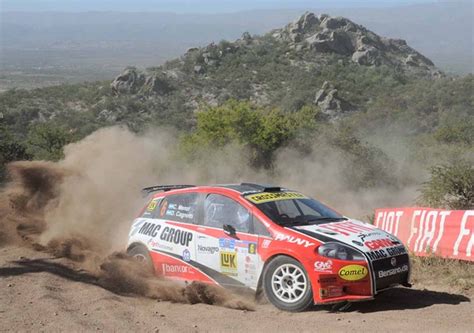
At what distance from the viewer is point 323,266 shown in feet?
25.2

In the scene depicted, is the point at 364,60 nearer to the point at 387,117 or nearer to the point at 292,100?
the point at 292,100

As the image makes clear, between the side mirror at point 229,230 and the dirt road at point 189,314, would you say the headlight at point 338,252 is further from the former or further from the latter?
the side mirror at point 229,230

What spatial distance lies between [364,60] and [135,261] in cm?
7497

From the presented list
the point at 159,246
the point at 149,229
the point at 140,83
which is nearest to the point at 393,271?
the point at 159,246

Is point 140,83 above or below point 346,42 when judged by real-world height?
below

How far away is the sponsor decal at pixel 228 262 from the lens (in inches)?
335

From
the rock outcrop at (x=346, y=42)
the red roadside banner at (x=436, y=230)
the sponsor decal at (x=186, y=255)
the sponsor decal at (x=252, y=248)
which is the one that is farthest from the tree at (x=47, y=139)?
the rock outcrop at (x=346, y=42)

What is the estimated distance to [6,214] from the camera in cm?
1333

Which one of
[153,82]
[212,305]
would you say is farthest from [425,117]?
[212,305]

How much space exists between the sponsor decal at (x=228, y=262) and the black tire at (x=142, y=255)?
4.38ft

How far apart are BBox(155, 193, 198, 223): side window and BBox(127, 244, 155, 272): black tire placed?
1.64 ft

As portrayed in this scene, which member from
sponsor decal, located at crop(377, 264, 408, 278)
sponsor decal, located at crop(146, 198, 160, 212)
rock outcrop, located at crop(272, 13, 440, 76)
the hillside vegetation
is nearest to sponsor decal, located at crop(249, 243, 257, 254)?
sponsor decal, located at crop(377, 264, 408, 278)

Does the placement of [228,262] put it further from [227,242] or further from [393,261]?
[393,261]

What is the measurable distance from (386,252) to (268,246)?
1.34 m
